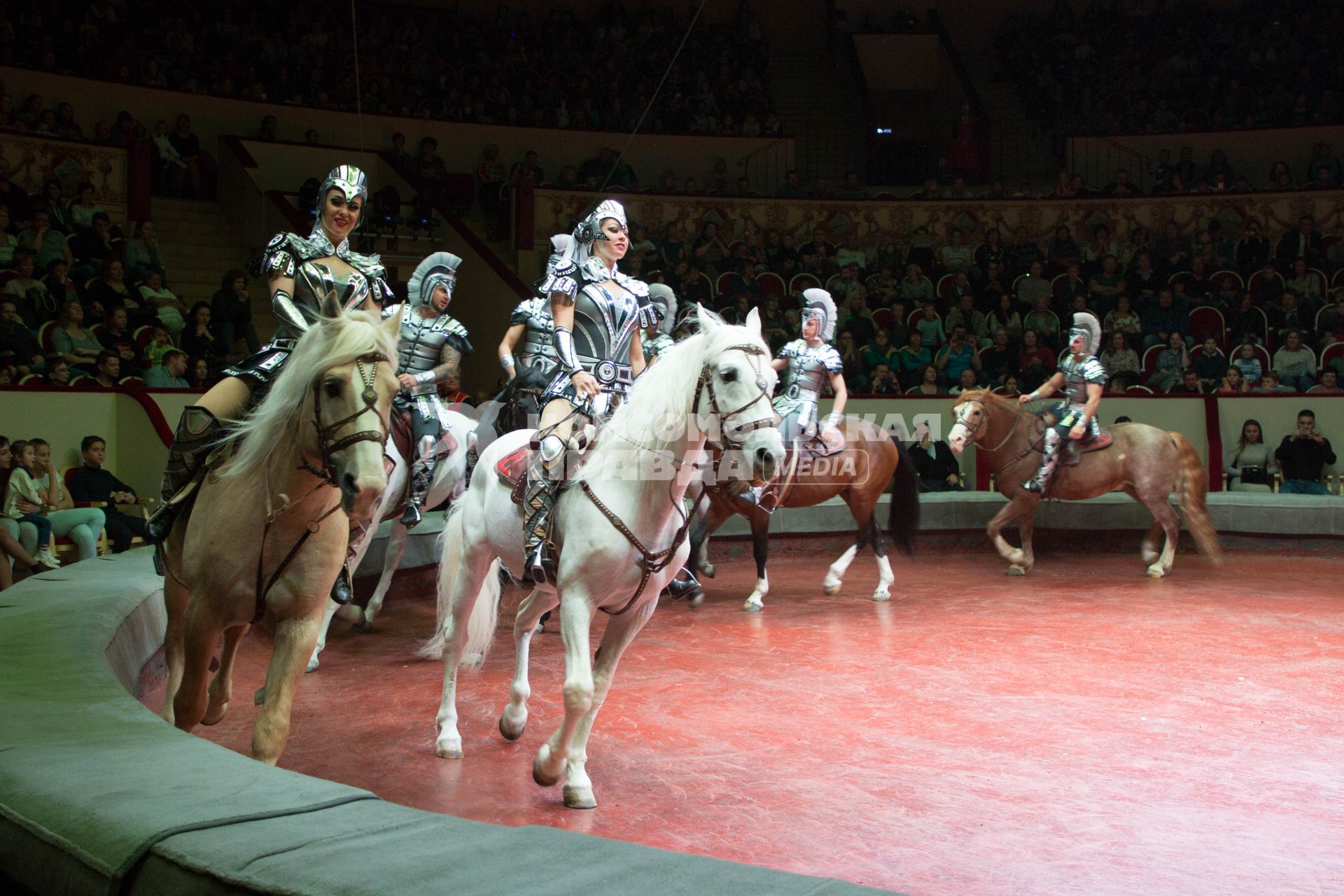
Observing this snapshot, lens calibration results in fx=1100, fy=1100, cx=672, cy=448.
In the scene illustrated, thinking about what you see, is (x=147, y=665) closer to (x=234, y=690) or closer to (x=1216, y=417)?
(x=234, y=690)

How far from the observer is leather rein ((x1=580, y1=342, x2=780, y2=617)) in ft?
12.7

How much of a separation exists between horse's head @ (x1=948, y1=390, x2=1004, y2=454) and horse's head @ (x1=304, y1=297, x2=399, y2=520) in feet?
25.8

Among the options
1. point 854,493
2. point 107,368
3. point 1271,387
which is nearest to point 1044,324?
point 1271,387

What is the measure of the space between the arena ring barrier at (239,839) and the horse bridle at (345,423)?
3.02 ft

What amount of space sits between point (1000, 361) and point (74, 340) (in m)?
11.4

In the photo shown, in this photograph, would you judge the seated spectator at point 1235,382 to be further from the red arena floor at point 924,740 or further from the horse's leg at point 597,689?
the horse's leg at point 597,689

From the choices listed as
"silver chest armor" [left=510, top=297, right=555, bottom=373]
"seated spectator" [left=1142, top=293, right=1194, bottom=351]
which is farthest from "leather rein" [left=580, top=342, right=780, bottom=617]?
"seated spectator" [left=1142, top=293, right=1194, bottom=351]

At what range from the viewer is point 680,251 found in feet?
55.7

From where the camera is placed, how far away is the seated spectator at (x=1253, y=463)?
13278mm

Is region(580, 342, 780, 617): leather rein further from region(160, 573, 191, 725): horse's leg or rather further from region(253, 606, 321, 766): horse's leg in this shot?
region(160, 573, 191, 725): horse's leg

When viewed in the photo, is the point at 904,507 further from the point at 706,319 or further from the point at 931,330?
the point at 931,330

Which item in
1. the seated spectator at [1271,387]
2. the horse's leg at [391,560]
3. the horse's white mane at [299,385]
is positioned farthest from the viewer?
the seated spectator at [1271,387]

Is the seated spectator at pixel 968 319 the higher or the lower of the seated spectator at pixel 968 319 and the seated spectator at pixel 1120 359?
the higher

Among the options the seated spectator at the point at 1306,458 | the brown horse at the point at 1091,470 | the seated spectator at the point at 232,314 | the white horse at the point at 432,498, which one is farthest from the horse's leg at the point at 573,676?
the seated spectator at the point at 1306,458
